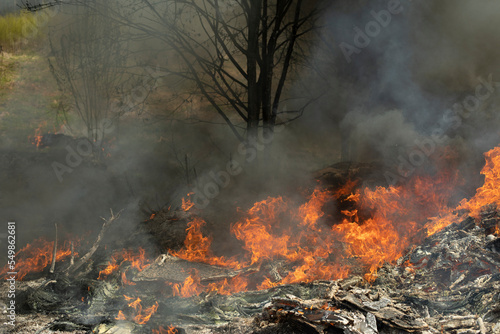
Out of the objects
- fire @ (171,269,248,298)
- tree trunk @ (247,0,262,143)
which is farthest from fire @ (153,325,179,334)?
tree trunk @ (247,0,262,143)

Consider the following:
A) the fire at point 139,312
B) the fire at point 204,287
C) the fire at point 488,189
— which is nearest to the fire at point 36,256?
the fire at point 139,312

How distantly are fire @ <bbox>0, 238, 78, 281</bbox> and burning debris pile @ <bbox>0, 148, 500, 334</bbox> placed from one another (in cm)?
8

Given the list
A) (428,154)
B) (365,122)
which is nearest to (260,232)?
(428,154)

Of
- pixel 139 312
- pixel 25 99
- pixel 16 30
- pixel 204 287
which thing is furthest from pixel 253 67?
pixel 16 30

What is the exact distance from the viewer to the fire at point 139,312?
4581 mm

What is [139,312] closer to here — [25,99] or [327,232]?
[327,232]

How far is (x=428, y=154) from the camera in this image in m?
7.18

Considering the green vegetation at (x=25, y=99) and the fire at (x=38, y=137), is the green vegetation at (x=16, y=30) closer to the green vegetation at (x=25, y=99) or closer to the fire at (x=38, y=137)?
the green vegetation at (x=25, y=99)

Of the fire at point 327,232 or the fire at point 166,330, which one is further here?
the fire at point 327,232

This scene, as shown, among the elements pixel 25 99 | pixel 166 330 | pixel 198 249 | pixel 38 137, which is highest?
pixel 25 99

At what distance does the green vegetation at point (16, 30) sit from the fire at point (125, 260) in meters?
12.0

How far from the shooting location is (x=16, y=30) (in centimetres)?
1408

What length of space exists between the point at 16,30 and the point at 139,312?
1446 cm

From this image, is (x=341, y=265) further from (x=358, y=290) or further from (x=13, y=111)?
(x=13, y=111)
